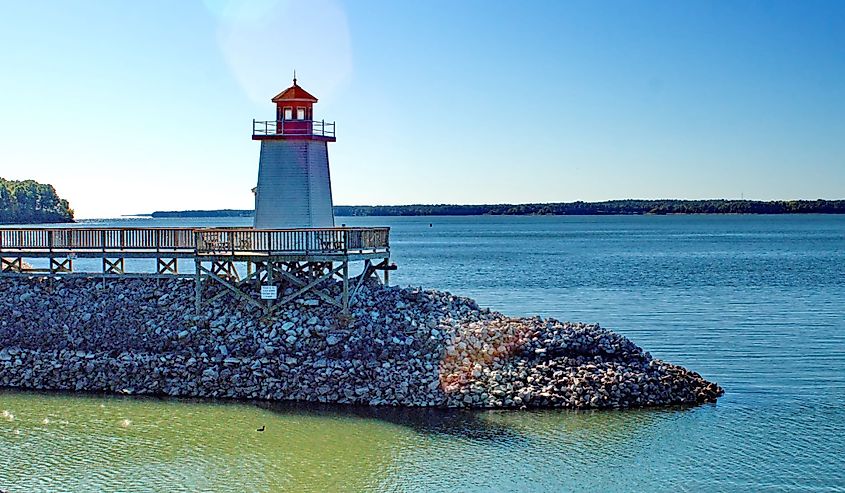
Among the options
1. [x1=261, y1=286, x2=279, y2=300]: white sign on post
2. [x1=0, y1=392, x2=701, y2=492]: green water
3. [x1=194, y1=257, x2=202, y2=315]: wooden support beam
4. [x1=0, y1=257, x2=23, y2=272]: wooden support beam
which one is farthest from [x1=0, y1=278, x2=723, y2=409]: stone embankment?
[x1=0, y1=257, x2=23, y2=272]: wooden support beam

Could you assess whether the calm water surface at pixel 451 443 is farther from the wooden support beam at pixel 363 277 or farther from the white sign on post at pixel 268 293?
the wooden support beam at pixel 363 277

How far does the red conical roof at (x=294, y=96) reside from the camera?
26828 millimetres

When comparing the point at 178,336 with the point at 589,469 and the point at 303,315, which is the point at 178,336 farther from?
the point at 589,469

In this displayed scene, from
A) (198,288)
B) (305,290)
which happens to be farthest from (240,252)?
(305,290)

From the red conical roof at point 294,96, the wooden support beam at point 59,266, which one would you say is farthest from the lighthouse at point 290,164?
the wooden support beam at point 59,266

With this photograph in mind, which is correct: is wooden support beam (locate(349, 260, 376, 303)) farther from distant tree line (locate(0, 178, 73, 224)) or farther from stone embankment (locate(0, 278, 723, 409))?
distant tree line (locate(0, 178, 73, 224))

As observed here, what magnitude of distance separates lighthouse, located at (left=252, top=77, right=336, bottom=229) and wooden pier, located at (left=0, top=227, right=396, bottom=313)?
1574mm

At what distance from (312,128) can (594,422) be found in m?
11.4

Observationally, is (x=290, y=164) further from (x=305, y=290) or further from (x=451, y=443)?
(x=451, y=443)

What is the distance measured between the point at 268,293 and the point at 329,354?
2.52m

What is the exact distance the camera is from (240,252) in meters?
25.5

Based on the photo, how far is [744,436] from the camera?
20.0 metres

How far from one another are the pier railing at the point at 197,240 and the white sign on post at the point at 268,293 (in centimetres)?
102

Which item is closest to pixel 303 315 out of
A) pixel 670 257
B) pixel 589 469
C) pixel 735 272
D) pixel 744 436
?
pixel 589 469
